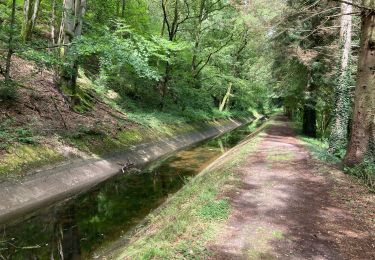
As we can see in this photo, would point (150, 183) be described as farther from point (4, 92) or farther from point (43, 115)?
point (4, 92)

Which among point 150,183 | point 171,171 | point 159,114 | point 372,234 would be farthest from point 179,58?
point 372,234

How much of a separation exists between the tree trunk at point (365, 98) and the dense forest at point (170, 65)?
0.03m

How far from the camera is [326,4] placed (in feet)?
55.0

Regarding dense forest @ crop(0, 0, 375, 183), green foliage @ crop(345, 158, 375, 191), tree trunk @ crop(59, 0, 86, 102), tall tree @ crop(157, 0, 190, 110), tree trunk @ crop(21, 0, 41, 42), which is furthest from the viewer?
tall tree @ crop(157, 0, 190, 110)

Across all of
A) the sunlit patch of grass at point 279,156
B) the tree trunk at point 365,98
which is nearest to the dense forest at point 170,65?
the tree trunk at point 365,98

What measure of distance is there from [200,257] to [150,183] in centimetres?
776

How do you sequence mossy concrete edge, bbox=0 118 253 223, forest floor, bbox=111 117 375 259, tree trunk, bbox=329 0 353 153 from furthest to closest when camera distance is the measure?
tree trunk, bbox=329 0 353 153
mossy concrete edge, bbox=0 118 253 223
forest floor, bbox=111 117 375 259

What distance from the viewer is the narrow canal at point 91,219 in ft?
23.2

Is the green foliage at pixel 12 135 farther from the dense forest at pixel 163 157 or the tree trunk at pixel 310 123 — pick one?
the tree trunk at pixel 310 123

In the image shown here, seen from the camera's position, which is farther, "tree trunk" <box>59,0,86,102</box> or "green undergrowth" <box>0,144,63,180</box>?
"tree trunk" <box>59,0,86,102</box>

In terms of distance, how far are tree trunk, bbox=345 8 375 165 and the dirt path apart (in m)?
1.13

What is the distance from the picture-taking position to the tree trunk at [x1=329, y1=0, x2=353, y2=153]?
13838 mm

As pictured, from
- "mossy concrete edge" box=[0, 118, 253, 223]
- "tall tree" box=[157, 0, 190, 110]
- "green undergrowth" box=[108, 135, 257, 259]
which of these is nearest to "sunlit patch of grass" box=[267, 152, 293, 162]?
"green undergrowth" box=[108, 135, 257, 259]

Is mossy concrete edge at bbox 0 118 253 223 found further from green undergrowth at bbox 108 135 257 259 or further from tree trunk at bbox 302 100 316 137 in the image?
tree trunk at bbox 302 100 316 137
